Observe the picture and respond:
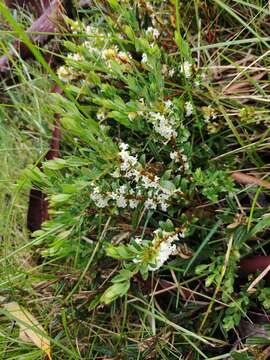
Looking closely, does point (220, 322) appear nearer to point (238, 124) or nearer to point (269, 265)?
point (269, 265)

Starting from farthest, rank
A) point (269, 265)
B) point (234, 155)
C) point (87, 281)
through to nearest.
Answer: point (87, 281) < point (234, 155) < point (269, 265)

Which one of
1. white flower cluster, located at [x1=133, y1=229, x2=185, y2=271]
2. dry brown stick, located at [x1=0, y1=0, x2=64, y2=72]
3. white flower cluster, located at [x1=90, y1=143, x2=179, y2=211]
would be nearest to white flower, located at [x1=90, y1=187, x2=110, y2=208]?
white flower cluster, located at [x1=90, y1=143, x2=179, y2=211]

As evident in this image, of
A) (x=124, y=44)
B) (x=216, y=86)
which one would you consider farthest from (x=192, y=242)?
(x=124, y=44)

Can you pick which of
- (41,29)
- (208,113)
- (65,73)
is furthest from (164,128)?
(41,29)

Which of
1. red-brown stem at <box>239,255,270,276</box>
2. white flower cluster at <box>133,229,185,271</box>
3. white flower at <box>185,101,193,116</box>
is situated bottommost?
red-brown stem at <box>239,255,270,276</box>

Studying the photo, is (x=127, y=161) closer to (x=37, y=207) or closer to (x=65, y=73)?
(x=65, y=73)

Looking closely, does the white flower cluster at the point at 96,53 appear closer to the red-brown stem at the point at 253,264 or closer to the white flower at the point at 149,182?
the white flower at the point at 149,182

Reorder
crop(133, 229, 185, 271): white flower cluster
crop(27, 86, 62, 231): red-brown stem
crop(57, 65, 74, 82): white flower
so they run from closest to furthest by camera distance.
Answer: crop(133, 229, 185, 271): white flower cluster, crop(57, 65, 74, 82): white flower, crop(27, 86, 62, 231): red-brown stem

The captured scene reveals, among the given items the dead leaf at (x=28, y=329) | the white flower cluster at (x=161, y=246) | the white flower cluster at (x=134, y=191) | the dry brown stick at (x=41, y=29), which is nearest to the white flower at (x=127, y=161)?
the white flower cluster at (x=134, y=191)

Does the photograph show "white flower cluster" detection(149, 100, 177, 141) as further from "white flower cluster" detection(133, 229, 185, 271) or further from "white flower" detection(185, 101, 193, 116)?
"white flower cluster" detection(133, 229, 185, 271)
